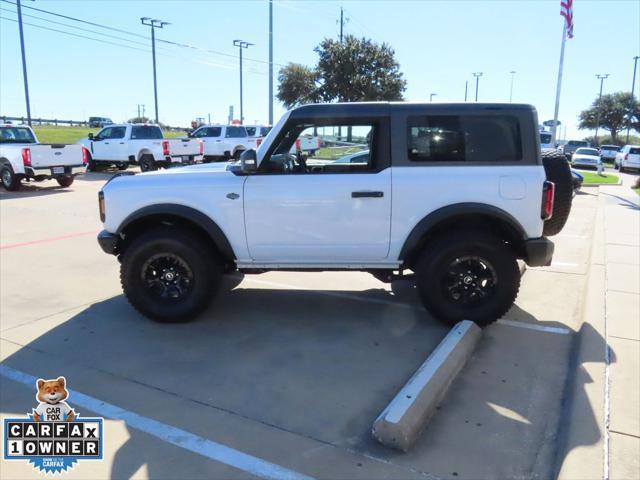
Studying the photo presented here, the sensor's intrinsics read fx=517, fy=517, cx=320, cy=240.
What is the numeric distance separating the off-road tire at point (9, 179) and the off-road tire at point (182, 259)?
1168 cm

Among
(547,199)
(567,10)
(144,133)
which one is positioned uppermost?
(567,10)

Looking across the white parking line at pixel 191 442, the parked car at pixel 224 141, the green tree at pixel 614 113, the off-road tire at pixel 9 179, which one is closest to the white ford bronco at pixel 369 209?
the white parking line at pixel 191 442

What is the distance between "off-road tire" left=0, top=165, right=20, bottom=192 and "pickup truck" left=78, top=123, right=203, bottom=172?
5065 mm

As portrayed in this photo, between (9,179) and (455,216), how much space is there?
1392 cm

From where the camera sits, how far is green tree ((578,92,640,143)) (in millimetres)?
63688

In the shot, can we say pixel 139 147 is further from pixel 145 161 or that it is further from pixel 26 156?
pixel 26 156

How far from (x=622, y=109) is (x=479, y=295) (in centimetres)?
7153

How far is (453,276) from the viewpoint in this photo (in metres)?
4.53

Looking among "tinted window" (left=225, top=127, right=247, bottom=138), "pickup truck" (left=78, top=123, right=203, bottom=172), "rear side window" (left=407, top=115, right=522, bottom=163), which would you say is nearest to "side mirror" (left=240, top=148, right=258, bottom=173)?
"rear side window" (left=407, top=115, right=522, bottom=163)

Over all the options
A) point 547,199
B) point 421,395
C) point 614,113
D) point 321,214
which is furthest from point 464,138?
point 614,113

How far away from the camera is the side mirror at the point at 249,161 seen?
4.41 m

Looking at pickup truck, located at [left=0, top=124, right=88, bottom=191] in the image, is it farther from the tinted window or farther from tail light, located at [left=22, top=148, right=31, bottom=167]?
the tinted window

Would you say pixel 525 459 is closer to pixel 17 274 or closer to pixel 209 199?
pixel 209 199

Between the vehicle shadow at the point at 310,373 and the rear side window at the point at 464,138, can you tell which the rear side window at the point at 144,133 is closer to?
the vehicle shadow at the point at 310,373
